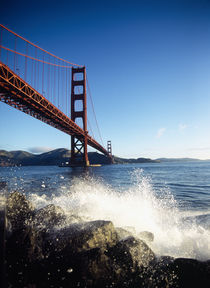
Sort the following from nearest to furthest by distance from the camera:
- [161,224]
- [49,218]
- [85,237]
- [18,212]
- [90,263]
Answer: [90,263], [85,237], [49,218], [18,212], [161,224]

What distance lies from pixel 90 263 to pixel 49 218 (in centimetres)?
161

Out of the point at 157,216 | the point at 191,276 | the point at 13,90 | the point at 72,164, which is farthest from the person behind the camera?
the point at 72,164

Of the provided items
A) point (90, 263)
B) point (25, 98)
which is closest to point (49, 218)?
point (90, 263)

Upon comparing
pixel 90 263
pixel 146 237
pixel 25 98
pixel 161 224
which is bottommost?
pixel 161 224

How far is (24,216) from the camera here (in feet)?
10.4

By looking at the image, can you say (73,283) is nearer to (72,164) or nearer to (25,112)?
(25,112)

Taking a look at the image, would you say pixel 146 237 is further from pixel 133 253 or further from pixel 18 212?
pixel 18 212

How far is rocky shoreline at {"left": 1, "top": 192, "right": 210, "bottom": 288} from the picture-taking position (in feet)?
5.65

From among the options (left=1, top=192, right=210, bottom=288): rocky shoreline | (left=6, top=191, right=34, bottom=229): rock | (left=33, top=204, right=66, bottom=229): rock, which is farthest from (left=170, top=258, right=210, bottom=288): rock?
(left=6, top=191, right=34, bottom=229): rock

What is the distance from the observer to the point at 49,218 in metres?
3.08

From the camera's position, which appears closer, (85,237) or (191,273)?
(191,273)

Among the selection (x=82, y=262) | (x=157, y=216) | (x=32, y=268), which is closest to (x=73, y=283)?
(x=82, y=262)

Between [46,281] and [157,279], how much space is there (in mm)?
1303

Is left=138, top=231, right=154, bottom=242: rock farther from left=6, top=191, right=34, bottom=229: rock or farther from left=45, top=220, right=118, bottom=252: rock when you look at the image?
left=6, top=191, right=34, bottom=229: rock
